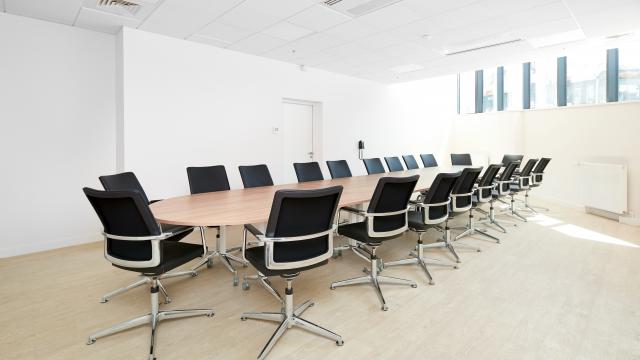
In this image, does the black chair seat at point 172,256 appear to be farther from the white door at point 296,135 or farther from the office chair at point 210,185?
the white door at point 296,135

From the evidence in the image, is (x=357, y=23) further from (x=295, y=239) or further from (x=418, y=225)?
(x=295, y=239)

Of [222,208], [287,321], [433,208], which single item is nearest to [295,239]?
[287,321]

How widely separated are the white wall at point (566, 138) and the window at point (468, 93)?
1.72 feet

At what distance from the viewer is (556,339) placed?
2105 mm

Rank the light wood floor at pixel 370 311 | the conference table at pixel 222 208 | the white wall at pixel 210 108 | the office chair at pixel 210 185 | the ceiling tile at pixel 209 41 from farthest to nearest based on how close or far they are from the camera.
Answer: the ceiling tile at pixel 209 41
the white wall at pixel 210 108
the office chair at pixel 210 185
the conference table at pixel 222 208
the light wood floor at pixel 370 311

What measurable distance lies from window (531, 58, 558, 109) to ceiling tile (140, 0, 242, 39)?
6.97 m

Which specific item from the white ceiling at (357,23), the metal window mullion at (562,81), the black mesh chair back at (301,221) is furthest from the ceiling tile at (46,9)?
the metal window mullion at (562,81)

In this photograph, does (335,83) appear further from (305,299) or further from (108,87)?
(305,299)

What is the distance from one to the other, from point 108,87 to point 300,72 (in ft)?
10.4

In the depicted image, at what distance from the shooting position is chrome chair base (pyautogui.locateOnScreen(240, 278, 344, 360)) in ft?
6.63

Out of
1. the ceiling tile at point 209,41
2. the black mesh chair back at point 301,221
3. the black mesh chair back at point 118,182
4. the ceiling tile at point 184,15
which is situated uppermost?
the ceiling tile at point 209,41

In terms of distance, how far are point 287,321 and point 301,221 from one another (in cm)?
72

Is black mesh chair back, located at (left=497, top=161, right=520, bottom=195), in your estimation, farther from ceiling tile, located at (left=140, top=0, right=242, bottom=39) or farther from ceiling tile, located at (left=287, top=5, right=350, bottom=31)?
ceiling tile, located at (left=140, top=0, right=242, bottom=39)

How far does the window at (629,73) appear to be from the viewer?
603 centimetres
